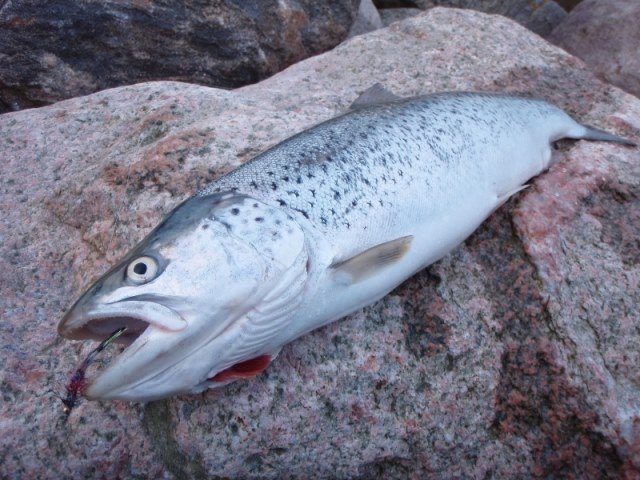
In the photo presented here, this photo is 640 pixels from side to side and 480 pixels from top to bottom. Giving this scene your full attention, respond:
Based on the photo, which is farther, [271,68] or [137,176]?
[271,68]

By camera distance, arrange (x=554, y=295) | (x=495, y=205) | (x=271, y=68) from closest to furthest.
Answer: (x=554, y=295) → (x=495, y=205) → (x=271, y=68)

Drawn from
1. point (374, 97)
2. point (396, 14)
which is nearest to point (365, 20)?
point (396, 14)

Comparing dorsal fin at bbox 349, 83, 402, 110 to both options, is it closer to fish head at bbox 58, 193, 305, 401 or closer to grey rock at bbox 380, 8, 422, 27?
fish head at bbox 58, 193, 305, 401

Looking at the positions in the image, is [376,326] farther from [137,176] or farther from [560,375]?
[137,176]

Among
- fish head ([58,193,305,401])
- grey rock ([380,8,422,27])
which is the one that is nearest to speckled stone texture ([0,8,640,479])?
fish head ([58,193,305,401])

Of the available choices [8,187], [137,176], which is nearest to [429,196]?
[137,176]

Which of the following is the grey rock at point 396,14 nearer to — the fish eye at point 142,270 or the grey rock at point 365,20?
the grey rock at point 365,20

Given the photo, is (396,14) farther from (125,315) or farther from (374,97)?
(125,315)
